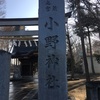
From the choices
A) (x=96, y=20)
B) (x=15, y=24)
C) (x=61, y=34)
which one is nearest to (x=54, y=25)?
(x=61, y=34)

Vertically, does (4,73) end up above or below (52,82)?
above

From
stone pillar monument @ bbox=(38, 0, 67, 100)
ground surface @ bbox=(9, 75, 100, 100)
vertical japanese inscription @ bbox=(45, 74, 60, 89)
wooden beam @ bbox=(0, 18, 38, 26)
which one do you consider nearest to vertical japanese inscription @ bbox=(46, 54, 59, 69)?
stone pillar monument @ bbox=(38, 0, 67, 100)

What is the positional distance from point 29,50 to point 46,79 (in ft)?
63.4

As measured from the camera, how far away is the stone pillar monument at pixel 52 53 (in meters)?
6.35

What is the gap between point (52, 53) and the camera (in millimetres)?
6445

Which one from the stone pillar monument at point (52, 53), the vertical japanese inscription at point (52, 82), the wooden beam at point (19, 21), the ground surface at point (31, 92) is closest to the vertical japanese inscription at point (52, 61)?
the stone pillar monument at point (52, 53)

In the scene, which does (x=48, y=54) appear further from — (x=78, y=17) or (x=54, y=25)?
(x=78, y=17)

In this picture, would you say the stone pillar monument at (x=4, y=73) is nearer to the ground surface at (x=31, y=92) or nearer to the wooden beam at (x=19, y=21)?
the wooden beam at (x=19, y=21)

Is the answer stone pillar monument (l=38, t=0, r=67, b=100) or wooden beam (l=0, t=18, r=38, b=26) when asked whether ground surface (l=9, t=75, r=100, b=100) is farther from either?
stone pillar monument (l=38, t=0, r=67, b=100)

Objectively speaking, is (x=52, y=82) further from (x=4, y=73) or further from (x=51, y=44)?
(x=4, y=73)

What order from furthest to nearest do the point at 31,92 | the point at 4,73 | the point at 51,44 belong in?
the point at 31,92 < the point at 51,44 < the point at 4,73

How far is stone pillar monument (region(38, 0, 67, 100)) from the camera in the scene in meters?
6.35

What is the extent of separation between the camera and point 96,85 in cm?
683

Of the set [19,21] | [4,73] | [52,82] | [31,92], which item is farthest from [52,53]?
[31,92]
